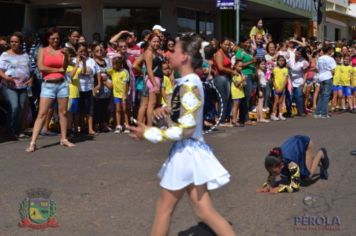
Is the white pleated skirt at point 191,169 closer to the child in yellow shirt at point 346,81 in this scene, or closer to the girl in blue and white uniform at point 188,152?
the girl in blue and white uniform at point 188,152

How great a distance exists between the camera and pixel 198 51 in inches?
175

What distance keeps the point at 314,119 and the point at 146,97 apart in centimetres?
554

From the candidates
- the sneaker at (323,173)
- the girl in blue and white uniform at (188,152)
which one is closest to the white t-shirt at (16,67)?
the sneaker at (323,173)

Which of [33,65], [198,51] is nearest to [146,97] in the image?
[33,65]

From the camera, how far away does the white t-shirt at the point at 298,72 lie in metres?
14.9

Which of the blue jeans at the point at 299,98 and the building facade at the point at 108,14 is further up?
the building facade at the point at 108,14

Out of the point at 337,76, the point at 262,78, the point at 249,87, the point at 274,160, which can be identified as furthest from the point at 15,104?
the point at 337,76

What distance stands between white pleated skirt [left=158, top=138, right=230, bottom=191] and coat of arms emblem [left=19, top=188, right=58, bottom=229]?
187 cm

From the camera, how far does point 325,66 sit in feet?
48.5

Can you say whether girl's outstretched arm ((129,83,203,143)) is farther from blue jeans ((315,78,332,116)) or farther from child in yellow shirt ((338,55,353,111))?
child in yellow shirt ((338,55,353,111))

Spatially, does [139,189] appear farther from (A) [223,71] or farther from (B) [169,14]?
(B) [169,14]

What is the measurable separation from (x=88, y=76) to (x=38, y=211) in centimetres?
509

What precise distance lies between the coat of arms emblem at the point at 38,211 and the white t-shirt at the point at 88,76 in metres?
4.20

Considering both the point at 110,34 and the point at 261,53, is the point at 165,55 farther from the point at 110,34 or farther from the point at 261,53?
the point at 110,34
